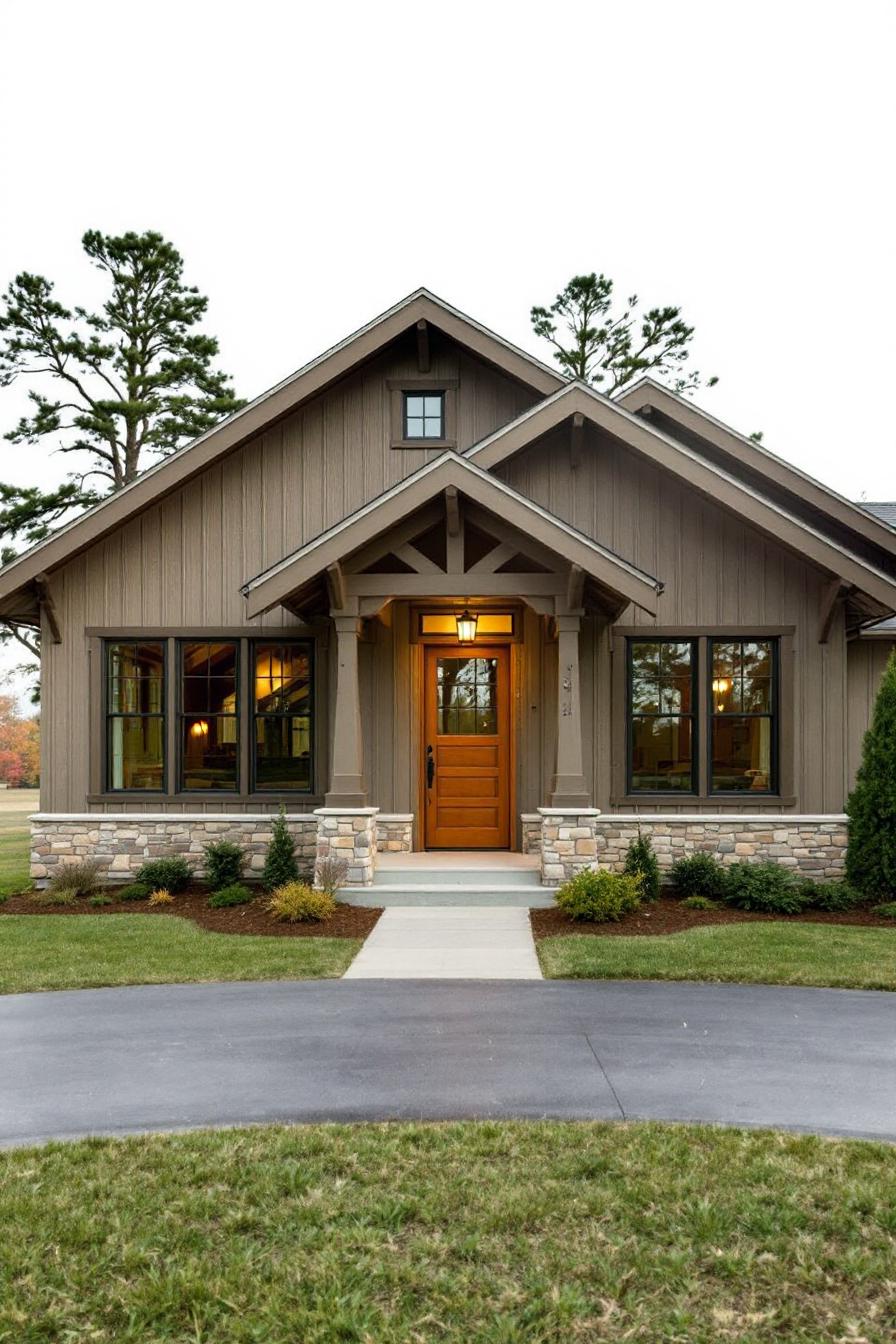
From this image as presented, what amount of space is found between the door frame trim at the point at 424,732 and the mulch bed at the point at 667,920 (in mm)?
2186

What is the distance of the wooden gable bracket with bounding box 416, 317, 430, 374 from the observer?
36.4 ft

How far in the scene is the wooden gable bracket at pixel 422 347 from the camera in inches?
437

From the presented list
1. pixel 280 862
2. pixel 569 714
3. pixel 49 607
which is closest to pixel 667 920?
pixel 569 714

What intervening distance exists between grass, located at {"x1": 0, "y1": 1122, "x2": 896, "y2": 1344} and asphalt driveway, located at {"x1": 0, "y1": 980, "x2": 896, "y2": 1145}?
13.3 inches

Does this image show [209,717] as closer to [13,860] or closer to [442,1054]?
[13,860]

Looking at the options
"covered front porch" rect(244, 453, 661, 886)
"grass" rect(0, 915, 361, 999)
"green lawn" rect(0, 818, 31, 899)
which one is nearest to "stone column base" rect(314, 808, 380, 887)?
"covered front porch" rect(244, 453, 661, 886)

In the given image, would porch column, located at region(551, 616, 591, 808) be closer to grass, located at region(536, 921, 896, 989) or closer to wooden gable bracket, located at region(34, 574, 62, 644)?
grass, located at region(536, 921, 896, 989)

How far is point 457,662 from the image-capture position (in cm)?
1130

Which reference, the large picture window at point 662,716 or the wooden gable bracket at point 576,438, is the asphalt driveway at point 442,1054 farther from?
the wooden gable bracket at point 576,438

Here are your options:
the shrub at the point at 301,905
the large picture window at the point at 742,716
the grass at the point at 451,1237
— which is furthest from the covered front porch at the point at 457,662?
the grass at the point at 451,1237

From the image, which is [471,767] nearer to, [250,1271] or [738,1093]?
[738,1093]

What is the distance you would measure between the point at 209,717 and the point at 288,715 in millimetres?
995

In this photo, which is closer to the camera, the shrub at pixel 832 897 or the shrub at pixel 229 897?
the shrub at pixel 832 897

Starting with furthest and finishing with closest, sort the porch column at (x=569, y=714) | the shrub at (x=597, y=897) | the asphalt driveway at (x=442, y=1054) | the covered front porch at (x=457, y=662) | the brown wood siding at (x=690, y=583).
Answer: the brown wood siding at (x=690, y=583)
the porch column at (x=569, y=714)
the covered front porch at (x=457, y=662)
the shrub at (x=597, y=897)
the asphalt driveway at (x=442, y=1054)
